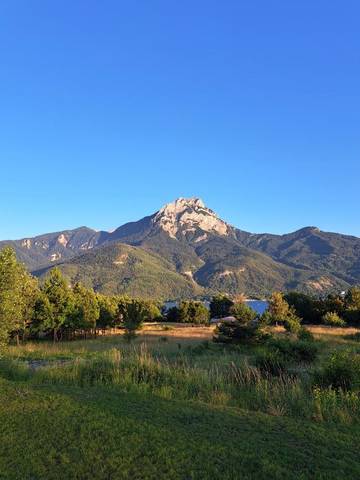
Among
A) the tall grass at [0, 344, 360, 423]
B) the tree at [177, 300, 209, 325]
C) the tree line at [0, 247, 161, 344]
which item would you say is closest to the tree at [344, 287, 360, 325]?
the tree line at [0, 247, 161, 344]

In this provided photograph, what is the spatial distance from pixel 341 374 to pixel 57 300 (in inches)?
1622

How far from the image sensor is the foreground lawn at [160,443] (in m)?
4.66

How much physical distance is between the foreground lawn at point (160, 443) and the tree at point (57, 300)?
130 feet

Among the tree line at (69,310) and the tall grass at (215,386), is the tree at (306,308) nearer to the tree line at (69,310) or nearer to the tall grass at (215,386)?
the tree line at (69,310)

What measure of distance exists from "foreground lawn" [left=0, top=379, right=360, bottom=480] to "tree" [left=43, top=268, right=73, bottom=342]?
130ft

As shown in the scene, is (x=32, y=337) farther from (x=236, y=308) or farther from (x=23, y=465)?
(x=23, y=465)

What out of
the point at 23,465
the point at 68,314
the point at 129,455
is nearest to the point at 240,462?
the point at 129,455

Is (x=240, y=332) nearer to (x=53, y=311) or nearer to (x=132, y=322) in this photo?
(x=132, y=322)

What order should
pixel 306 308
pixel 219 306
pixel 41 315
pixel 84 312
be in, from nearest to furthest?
pixel 41 315, pixel 84 312, pixel 306 308, pixel 219 306

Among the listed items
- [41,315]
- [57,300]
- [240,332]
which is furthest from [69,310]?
[240,332]

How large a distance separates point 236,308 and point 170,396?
2589 cm

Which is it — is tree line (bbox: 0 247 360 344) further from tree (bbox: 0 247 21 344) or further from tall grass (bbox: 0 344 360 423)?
tall grass (bbox: 0 344 360 423)

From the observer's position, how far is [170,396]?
8.84 meters

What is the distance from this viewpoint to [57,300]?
4722 centimetres
